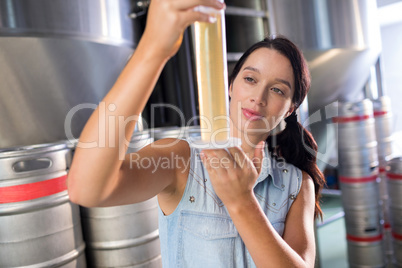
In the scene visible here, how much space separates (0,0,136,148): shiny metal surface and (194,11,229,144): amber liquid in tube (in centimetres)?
109

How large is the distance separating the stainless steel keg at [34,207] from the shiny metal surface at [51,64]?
10.4 inches

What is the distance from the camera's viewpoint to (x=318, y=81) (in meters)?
2.31

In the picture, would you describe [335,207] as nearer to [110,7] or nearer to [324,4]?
[324,4]

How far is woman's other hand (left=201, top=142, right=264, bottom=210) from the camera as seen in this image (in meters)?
0.52

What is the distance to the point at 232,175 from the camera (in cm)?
53

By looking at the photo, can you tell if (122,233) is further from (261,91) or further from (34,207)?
(261,91)

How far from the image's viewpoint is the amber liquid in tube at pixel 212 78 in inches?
17.4

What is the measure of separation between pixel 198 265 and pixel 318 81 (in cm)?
185

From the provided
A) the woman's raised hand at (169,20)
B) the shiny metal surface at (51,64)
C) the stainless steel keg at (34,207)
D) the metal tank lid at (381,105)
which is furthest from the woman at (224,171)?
the metal tank lid at (381,105)

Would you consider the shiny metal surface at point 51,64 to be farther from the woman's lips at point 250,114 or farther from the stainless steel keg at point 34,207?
the woman's lips at point 250,114

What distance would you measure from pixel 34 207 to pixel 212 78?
3.03 feet

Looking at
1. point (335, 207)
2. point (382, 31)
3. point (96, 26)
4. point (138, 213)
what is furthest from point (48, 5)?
point (382, 31)

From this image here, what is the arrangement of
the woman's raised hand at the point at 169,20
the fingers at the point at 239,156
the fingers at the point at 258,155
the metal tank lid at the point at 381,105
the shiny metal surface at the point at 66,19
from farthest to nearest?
the metal tank lid at the point at 381,105 → the shiny metal surface at the point at 66,19 → the fingers at the point at 258,155 → the fingers at the point at 239,156 → the woman's raised hand at the point at 169,20

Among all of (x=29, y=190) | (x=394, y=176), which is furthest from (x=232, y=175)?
(x=394, y=176)
